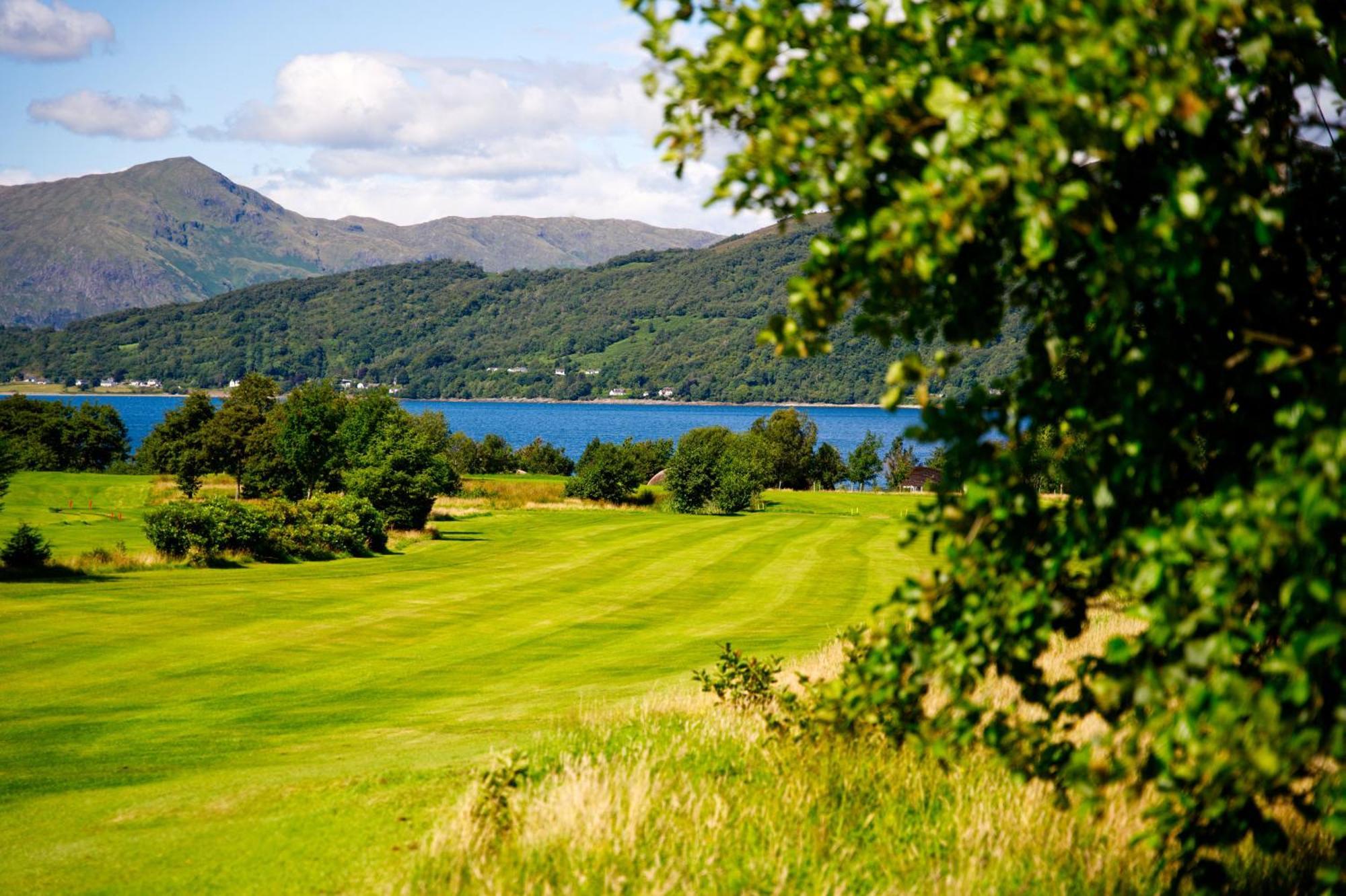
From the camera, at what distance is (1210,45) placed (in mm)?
4367

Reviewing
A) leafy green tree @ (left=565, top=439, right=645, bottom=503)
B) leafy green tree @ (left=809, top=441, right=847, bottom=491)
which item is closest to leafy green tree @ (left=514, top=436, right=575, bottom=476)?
leafy green tree @ (left=809, top=441, right=847, bottom=491)

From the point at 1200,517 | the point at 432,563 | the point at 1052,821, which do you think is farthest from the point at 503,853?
the point at 432,563

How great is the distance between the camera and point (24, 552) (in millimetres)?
32594

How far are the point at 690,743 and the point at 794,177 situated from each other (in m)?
7.11

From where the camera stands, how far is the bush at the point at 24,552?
1277 inches

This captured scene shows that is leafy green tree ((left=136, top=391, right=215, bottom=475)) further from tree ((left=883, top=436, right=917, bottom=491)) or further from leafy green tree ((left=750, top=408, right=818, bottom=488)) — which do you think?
tree ((left=883, top=436, right=917, bottom=491))

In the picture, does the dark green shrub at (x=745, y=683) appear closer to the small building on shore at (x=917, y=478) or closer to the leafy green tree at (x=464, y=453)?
the leafy green tree at (x=464, y=453)

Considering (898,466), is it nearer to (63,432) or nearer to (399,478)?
(399,478)

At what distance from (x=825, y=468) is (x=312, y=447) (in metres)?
90.0

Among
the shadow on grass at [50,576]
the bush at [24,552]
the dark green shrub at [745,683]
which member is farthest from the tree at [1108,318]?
the bush at [24,552]

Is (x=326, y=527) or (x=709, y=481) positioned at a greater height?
(x=326, y=527)

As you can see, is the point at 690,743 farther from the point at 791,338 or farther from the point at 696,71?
the point at 696,71

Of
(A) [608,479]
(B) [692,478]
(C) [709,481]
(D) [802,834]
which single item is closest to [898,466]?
(C) [709,481]

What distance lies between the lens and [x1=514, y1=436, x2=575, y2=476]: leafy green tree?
140 metres
